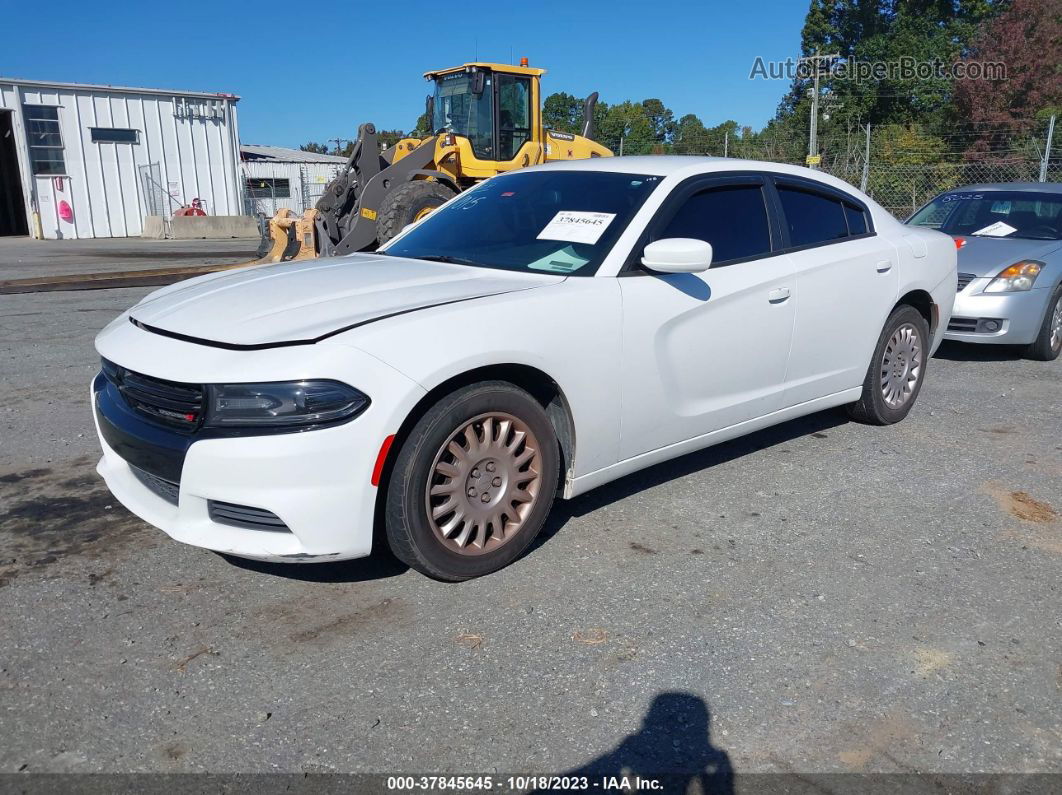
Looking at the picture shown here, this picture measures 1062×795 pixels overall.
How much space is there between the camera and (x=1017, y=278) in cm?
707

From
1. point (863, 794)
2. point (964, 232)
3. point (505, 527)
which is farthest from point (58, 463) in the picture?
point (964, 232)

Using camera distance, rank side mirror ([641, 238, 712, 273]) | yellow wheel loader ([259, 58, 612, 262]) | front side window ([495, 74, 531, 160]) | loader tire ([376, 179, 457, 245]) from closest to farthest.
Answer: side mirror ([641, 238, 712, 273]) → loader tire ([376, 179, 457, 245]) → yellow wheel loader ([259, 58, 612, 262]) → front side window ([495, 74, 531, 160])

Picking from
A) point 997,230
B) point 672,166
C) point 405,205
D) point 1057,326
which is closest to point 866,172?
point 405,205

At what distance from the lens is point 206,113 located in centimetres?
3538

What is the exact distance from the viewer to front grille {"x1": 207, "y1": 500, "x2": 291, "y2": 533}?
9.70 feet

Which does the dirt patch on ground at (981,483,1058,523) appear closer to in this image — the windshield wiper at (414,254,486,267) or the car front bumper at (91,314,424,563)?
the windshield wiper at (414,254,486,267)

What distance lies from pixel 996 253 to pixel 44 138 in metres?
33.8

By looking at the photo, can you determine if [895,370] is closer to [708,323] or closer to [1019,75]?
[708,323]

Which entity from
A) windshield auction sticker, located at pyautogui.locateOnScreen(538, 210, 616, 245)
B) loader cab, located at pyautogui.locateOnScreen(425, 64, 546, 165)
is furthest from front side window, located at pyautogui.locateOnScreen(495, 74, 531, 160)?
windshield auction sticker, located at pyautogui.locateOnScreen(538, 210, 616, 245)

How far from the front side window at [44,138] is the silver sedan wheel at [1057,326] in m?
33.9

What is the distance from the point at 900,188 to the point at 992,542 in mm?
20521

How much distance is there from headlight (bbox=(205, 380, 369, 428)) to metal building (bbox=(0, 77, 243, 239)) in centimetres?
3412

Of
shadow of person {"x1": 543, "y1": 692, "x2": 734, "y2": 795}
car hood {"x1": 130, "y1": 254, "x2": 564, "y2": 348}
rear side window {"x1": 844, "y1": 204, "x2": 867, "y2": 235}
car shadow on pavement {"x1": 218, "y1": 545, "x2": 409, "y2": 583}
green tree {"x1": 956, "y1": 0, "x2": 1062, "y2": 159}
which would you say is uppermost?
green tree {"x1": 956, "y1": 0, "x2": 1062, "y2": 159}

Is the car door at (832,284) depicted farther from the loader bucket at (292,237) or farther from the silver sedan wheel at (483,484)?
the loader bucket at (292,237)
